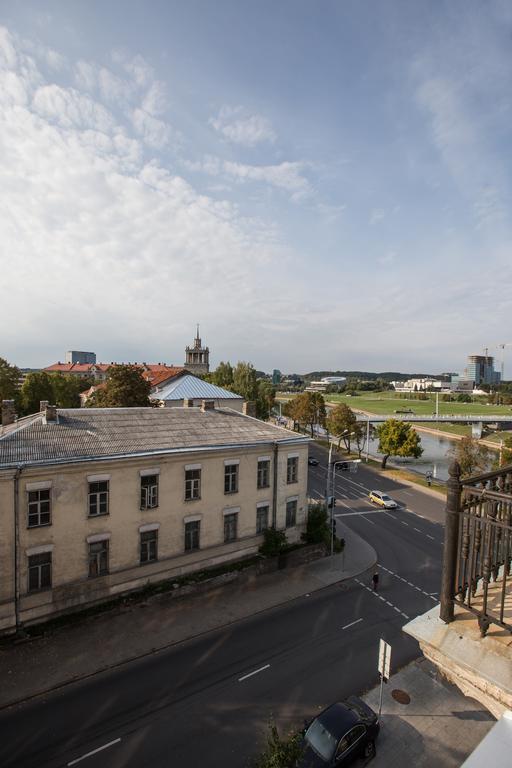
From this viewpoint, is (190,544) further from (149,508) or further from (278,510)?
(278,510)

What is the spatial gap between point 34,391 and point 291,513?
46741 mm

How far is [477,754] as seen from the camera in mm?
4379

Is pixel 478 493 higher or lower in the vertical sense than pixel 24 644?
higher

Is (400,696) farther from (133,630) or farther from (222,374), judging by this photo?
(222,374)

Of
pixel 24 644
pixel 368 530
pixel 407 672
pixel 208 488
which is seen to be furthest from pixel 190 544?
pixel 368 530

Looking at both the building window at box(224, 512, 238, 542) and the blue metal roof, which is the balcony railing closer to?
the building window at box(224, 512, 238, 542)

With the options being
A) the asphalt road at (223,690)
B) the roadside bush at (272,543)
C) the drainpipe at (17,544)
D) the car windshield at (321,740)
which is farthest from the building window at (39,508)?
the car windshield at (321,740)

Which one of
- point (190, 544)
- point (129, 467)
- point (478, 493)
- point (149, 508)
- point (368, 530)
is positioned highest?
point (478, 493)

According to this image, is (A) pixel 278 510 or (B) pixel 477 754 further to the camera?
(A) pixel 278 510

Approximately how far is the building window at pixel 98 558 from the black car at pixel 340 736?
37.9 feet

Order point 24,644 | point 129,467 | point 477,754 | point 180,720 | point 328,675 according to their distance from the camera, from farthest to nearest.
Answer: point 129,467 → point 24,644 → point 328,675 → point 180,720 → point 477,754

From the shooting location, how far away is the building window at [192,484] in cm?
2204

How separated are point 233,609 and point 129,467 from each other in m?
8.63

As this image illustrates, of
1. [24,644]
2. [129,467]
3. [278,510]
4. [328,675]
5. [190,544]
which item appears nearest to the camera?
[328,675]
